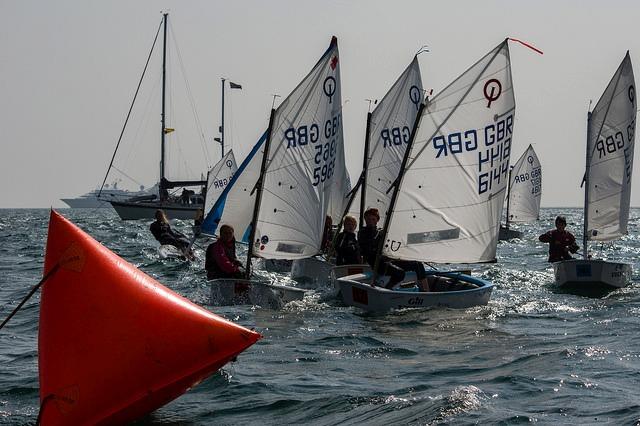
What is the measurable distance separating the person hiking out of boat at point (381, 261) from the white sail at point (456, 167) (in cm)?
27

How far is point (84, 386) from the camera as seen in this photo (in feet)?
26.7

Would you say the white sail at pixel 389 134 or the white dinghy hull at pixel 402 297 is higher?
the white sail at pixel 389 134

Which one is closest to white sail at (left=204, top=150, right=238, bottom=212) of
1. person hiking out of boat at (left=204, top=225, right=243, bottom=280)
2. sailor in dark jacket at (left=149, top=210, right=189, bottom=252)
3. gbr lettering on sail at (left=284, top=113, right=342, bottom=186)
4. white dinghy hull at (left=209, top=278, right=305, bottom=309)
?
sailor in dark jacket at (left=149, top=210, right=189, bottom=252)

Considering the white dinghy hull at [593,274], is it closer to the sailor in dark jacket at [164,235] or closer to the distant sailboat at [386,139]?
the distant sailboat at [386,139]

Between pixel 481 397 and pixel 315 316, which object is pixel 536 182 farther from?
pixel 481 397

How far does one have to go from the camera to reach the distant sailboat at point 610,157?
22.3 metres

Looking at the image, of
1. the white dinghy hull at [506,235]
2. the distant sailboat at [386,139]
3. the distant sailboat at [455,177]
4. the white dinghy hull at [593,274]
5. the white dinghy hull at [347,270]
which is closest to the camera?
the distant sailboat at [455,177]

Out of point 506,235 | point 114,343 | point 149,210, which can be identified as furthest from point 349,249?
point 149,210

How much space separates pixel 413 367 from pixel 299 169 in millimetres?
8136

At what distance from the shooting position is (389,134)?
25.6 m

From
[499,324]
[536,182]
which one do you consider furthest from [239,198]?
[536,182]

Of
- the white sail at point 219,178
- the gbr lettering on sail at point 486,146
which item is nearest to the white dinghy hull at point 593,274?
the gbr lettering on sail at point 486,146

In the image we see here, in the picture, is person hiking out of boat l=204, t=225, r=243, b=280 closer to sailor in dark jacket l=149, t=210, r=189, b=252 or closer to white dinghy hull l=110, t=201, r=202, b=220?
sailor in dark jacket l=149, t=210, r=189, b=252

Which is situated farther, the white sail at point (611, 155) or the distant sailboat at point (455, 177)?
the white sail at point (611, 155)
